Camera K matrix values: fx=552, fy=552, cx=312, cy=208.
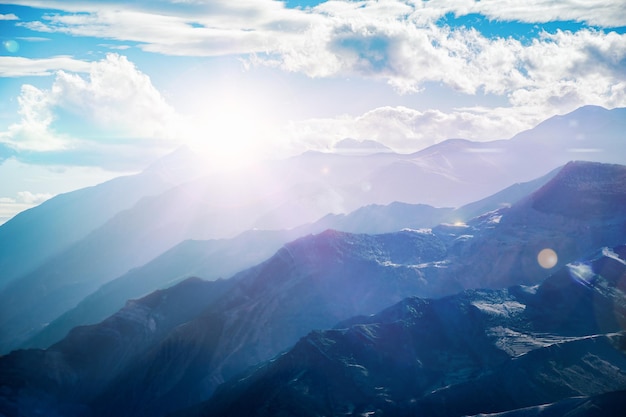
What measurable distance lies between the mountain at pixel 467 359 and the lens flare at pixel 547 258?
22.5 metres

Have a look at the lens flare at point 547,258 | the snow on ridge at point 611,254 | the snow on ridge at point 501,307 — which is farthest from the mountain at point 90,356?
the snow on ridge at point 611,254

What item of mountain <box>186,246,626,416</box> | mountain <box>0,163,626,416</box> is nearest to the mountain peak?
mountain <box>0,163,626,416</box>

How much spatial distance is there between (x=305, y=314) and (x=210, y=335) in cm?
2507

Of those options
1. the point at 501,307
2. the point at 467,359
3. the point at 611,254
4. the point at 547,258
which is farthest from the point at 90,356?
the point at 611,254

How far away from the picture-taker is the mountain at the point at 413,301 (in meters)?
108

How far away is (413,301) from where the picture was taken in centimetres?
12019

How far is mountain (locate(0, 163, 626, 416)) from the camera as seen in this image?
4240 inches

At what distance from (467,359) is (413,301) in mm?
20084

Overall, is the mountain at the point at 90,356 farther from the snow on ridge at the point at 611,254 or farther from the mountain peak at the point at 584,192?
the mountain peak at the point at 584,192

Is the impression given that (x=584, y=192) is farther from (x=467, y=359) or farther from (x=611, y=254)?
(x=467, y=359)

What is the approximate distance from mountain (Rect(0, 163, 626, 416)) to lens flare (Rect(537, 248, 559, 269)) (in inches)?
57.0

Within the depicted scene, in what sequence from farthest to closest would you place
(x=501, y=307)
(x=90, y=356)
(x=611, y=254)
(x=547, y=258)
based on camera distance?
1. (x=547, y=258)
2. (x=90, y=356)
3. (x=611, y=254)
4. (x=501, y=307)

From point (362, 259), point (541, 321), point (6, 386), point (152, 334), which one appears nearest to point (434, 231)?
point (362, 259)

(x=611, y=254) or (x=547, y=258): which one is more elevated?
(x=611, y=254)
